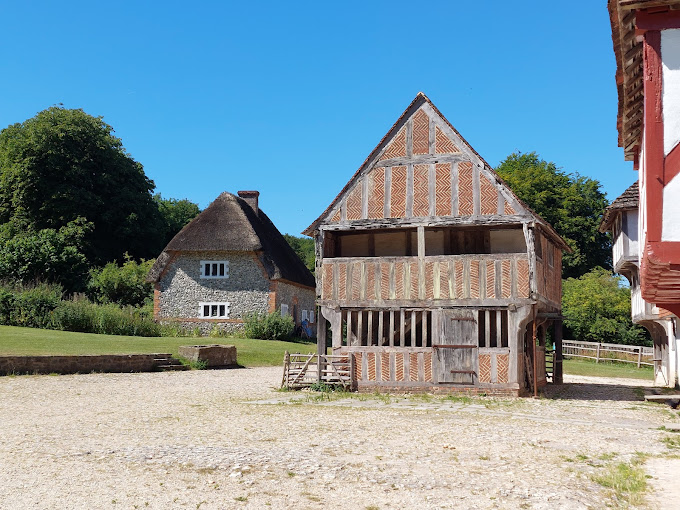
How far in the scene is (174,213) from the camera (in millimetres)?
64875

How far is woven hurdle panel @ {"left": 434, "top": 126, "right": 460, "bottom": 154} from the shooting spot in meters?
17.8

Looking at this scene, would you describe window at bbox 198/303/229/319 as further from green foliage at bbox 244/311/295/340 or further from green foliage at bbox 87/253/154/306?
green foliage at bbox 87/253/154/306

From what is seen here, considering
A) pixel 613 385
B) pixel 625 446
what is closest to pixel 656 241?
pixel 625 446

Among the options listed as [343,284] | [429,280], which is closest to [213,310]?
[343,284]

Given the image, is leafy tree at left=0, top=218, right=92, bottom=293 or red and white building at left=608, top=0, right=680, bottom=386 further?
leafy tree at left=0, top=218, right=92, bottom=293

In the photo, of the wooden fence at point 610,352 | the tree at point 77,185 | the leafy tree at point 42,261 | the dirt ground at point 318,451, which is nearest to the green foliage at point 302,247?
the tree at point 77,185

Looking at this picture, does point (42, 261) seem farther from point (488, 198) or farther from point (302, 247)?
point (302, 247)

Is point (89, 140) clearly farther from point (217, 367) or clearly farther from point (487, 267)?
point (487, 267)

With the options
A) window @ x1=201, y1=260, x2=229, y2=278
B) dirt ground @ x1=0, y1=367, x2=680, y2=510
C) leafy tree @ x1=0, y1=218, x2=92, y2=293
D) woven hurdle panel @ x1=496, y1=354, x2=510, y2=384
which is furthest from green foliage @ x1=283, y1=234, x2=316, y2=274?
dirt ground @ x1=0, y1=367, x2=680, y2=510

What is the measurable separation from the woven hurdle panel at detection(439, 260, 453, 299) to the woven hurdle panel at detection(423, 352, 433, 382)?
1.51 m

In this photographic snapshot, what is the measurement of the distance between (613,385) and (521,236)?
6.96m

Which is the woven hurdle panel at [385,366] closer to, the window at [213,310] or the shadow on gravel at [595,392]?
the shadow on gravel at [595,392]

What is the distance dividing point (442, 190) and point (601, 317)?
2400 cm

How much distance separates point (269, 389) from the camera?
59.7 feet
